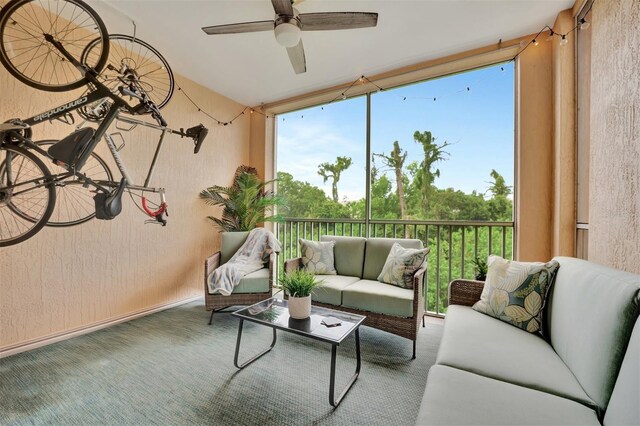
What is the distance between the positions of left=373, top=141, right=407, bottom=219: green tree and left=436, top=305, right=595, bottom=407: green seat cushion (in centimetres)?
196

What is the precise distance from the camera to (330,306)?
263 centimetres

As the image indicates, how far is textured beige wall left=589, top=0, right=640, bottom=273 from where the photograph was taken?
1474 mm

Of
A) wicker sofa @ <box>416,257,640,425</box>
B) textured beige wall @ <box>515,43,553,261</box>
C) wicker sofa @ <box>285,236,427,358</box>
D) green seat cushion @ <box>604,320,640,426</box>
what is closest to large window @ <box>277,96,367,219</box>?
wicker sofa @ <box>285,236,427,358</box>

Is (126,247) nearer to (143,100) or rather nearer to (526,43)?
(143,100)

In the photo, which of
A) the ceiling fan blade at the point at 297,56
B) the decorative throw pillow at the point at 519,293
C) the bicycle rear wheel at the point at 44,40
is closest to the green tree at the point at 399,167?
the ceiling fan blade at the point at 297,56

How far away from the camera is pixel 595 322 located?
110 centimetres

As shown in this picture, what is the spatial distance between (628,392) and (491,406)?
38 centimetres

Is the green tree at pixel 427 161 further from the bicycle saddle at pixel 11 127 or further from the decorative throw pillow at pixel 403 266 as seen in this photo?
the bicycle saddle at pixel 11 127

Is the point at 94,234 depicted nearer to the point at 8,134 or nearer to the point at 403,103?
the point at 8,134

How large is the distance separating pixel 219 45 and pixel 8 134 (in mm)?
1914

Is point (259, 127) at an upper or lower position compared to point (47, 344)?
upper

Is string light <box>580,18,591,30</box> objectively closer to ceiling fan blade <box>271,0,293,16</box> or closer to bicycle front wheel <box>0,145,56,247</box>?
ceiling fan blade <box>271,0,293,16</box>

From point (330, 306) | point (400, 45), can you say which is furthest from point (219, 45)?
point (330, 306)

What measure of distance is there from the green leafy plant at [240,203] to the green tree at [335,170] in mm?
775
